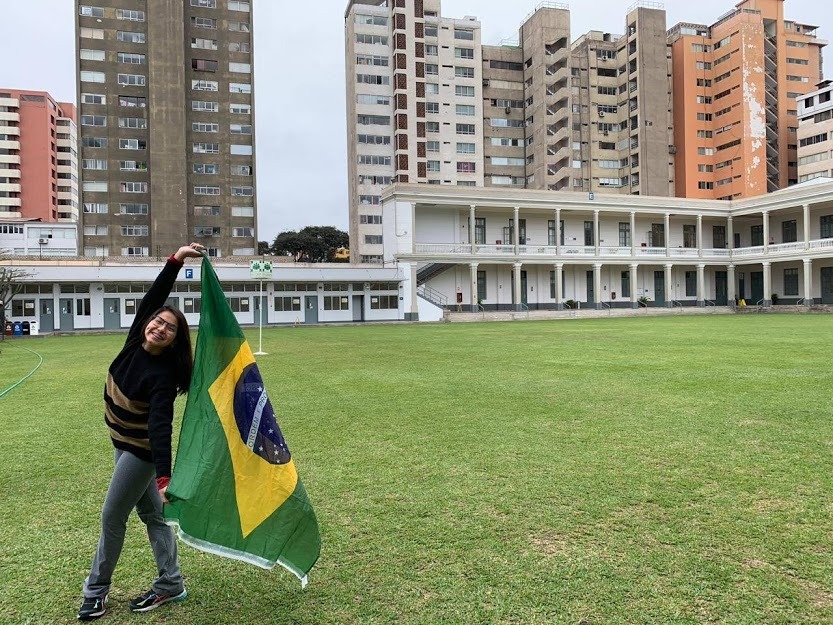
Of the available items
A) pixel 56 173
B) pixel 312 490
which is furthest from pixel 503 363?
pixel 56 173

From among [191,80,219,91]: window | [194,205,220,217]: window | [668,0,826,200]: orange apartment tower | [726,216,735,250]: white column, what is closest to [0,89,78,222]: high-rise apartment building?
[194,205,220,217]: window

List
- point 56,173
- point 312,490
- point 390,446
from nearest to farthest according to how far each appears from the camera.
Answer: point 312,490, point 390,446, point 56,173

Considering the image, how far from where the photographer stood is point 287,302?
42.7 metres

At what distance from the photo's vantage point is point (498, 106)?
74312mm

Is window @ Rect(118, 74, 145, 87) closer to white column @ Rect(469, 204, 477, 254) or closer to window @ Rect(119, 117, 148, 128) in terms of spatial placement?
window @ Rect(119, 117, 148, 128)

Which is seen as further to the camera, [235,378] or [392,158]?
[392,158]

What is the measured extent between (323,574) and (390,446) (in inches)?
117

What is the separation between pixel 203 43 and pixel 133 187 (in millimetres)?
17217

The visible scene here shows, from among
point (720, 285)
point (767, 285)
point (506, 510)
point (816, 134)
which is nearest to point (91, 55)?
point (720, 285)

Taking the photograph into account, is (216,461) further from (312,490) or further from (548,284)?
(548,284)

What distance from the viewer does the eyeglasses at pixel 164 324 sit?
10.1ft

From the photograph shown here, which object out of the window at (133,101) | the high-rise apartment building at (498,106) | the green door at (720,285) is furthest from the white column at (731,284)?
the window at (133,101)

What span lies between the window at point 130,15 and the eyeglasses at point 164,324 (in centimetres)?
7081

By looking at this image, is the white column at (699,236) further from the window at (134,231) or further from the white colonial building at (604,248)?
the window at (134,231)
